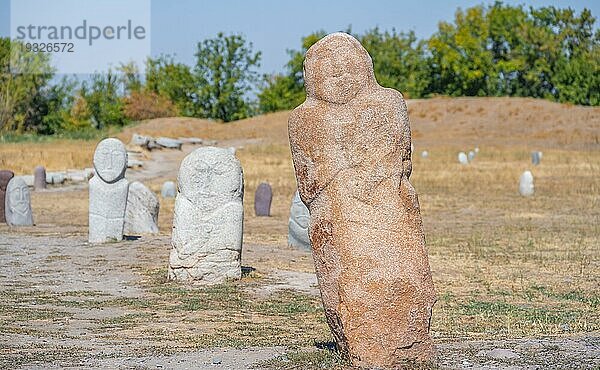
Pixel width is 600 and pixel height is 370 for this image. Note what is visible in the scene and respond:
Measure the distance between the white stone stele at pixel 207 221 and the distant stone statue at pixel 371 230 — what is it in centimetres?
634

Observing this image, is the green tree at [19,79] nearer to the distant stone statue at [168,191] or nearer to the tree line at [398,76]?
the tree line at [398,76]

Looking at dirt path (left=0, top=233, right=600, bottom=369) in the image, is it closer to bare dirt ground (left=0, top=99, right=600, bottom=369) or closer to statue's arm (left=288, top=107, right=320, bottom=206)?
bare dirt ground (left=0, top=99, right=600, bottom=369)

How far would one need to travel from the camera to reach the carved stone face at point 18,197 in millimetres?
22531

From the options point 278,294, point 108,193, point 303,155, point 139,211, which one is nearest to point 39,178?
point 139,211

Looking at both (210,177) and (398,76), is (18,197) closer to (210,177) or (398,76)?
(210,177)

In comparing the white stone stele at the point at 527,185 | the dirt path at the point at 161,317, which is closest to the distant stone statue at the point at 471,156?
the white stone stele at the point at 527,185

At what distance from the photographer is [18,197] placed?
894 inches

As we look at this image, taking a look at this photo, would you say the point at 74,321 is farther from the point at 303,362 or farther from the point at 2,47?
the point at 2,47

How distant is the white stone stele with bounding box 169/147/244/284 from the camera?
14.6 metres

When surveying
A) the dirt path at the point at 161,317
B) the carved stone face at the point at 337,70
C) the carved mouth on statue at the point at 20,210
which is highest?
the carved stone face at the point at 337,70

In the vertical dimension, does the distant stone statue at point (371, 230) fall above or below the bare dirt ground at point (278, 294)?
above

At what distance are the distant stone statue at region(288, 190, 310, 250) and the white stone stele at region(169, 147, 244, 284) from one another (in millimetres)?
3959

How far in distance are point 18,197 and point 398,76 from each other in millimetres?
66420

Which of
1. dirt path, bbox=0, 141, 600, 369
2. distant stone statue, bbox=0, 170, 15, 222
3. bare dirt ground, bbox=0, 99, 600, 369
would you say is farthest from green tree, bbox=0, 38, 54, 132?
dirt path, bbox=0, 141, 600, 369
